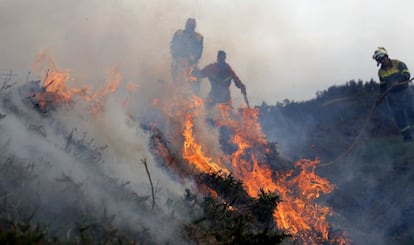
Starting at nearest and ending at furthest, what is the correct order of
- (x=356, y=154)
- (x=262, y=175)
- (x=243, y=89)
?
(x=262, y=175) < (x=243, y=89) < (x=356, y=154)

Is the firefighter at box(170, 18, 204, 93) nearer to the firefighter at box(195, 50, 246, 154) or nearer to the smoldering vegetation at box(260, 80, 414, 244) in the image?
the firefighter at box(195, 50, 246, 154)

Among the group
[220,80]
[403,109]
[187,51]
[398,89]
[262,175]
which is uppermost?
[187,51]

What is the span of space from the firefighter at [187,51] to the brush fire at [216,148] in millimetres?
646

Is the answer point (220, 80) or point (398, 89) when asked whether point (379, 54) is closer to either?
point (398, 89)

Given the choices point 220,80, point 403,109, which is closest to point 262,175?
point 403,109

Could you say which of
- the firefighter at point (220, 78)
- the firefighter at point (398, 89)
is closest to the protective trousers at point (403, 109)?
the firefighter at point (398, 89)

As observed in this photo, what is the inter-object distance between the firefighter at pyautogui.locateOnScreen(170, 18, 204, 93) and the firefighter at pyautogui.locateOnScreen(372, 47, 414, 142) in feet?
19.4

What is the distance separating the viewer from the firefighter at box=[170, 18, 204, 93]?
14.2m

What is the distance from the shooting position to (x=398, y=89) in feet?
38.0

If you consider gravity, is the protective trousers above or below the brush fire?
above

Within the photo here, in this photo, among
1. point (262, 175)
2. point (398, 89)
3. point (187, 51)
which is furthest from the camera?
point (187, 51)

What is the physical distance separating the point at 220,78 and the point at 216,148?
347cm

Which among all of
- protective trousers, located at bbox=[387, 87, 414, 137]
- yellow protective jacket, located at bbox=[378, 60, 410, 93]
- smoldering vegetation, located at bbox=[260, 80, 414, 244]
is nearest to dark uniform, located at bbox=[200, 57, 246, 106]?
smoldering vegetation, located at bbox=[260, 80, 414, 244]

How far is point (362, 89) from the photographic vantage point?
24.9 metres
